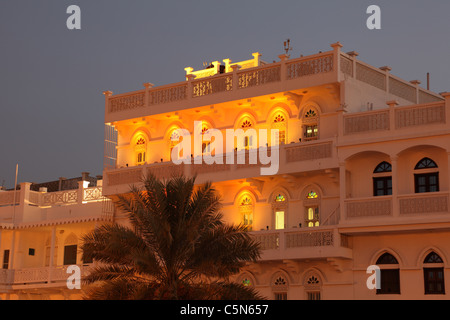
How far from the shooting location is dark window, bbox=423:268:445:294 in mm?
27578

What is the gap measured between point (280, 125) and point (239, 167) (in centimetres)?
227

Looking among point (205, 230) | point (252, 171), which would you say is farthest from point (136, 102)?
point (205, 230)

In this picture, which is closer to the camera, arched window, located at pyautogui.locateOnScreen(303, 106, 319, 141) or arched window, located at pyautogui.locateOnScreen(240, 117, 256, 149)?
arched window, located at pyautogui.locateOnScreen(303, 106, 319, 141)

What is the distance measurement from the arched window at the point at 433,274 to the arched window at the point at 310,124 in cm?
628

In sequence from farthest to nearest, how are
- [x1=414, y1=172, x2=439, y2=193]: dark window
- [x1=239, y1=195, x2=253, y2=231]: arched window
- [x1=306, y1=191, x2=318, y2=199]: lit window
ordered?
[x1=239, y1=195, x2=253, y2=231]: arched window, [x1=306, y1=191, x2=318, y2=199]: lit window, [x1=414, y1=172, x2=439, y2=193]: dark window

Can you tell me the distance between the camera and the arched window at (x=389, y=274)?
93.0 ft

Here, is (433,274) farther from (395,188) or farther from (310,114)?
(310,114)

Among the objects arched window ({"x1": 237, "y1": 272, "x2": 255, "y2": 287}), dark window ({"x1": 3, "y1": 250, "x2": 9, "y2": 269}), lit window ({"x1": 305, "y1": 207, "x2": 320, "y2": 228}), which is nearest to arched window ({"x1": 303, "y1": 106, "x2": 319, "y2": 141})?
lit window ({"x1": 305, "y1": 207, "x2": 320, "y2": 228})

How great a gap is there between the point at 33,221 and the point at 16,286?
9.93ft

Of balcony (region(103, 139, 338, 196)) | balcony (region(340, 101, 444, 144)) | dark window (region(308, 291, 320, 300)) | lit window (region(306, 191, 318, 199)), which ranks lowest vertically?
dark window (region(308, 291, 320, 300))

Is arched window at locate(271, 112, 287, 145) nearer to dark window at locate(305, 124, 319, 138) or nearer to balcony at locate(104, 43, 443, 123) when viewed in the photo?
dark window at locate(305, 124, 319, 138)

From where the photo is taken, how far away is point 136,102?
117 feet

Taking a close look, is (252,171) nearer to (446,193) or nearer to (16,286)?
(446,193)

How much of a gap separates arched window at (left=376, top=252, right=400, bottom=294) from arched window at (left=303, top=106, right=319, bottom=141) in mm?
5287
